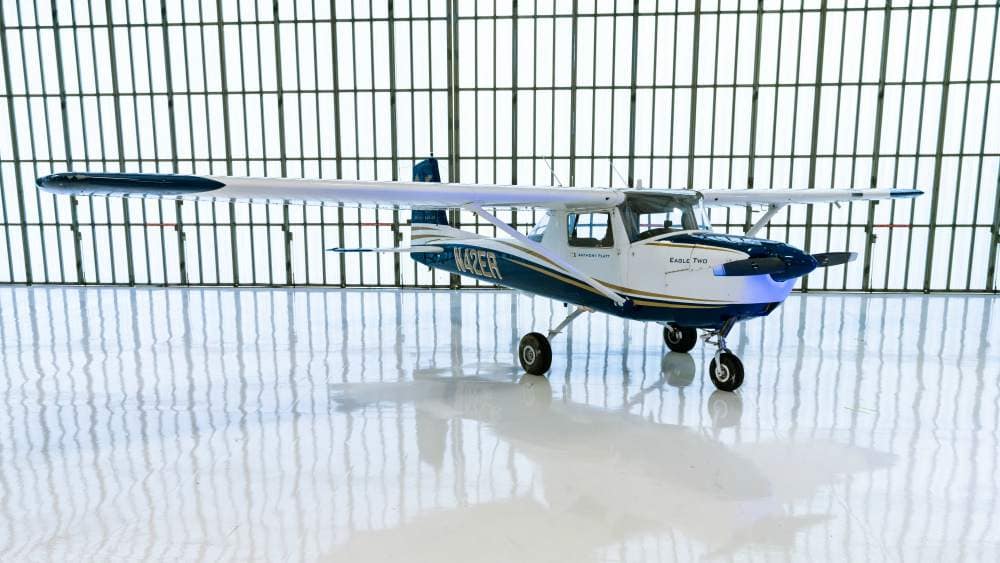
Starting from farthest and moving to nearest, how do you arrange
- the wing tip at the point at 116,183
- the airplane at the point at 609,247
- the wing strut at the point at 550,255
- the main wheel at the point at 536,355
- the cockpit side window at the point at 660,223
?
the main wheel at the point at 536,355, the wing strut at the point at 550,255, the cockpit side window at the point at 660,223, the airplane at the point at 609,247, the wing tip at the point at 116,183

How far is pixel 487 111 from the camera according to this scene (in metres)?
14.9

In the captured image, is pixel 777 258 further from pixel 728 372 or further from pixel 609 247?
pixel 609 247

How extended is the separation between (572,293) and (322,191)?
345 cm

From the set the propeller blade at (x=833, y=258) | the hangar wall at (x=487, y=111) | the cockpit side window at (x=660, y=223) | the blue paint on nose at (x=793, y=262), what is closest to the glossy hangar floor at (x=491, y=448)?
the blue paint on nose at (x=793, y=262)

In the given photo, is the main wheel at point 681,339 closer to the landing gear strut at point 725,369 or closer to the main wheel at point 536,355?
the landing gear strut at point 725,369

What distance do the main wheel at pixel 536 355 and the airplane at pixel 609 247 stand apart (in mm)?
14

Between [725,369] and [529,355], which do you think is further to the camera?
[529,355]

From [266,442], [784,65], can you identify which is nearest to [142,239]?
[266,442]

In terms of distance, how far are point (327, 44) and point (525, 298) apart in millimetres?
8956

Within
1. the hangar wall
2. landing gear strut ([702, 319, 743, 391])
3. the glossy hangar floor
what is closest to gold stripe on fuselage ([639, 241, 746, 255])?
landing gear strut ([702, 319, 743, 391])

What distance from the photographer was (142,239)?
15938mm

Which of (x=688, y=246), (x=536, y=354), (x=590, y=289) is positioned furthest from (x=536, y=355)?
(x=688, y=246)

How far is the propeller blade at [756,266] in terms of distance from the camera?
5.52 meters

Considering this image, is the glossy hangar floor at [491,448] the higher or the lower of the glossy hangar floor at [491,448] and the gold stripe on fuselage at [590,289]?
the lower
